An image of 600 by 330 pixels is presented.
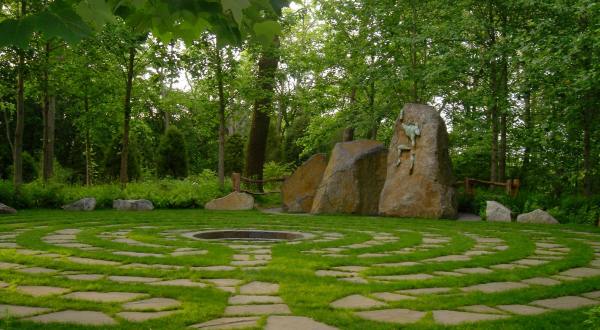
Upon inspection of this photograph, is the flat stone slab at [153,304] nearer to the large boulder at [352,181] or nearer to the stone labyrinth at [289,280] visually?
the stone labyrinth at [289,280]

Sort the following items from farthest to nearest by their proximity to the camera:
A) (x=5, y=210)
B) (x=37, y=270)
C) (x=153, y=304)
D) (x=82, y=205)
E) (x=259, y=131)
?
(x=259, y=131), (x=82, y=205), (x=5, y=210), (x=37, y=270), (x=153, y=304)

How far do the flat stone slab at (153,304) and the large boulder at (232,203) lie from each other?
34.1 ft

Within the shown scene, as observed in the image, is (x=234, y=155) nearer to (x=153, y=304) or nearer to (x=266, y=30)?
(x=153, y=304)

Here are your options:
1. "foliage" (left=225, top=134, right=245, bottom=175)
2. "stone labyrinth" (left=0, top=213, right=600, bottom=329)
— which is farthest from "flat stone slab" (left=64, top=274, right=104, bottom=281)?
"foliage" (left=225, top=134, right=245, bottom=175)

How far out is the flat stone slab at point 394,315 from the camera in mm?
3223

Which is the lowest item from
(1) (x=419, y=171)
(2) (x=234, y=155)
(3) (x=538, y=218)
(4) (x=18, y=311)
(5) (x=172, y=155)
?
(4) (x=18, y=311)

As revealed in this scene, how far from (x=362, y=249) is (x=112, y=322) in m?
3.66

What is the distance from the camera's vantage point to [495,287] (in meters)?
4.29

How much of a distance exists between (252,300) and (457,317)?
134cm

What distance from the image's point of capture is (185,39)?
252cm

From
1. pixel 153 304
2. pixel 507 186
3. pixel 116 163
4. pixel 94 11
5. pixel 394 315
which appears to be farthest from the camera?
pixel 116 163

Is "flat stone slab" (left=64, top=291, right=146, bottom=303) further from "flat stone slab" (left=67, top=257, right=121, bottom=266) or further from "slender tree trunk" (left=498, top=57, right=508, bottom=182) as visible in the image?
"slender tree trunk" (left=498, top=57, right=508, bottom=182)

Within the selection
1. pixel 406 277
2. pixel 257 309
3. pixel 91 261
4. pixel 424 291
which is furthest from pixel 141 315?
pixel 406 277

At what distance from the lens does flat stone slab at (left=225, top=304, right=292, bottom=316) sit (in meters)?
3.33
